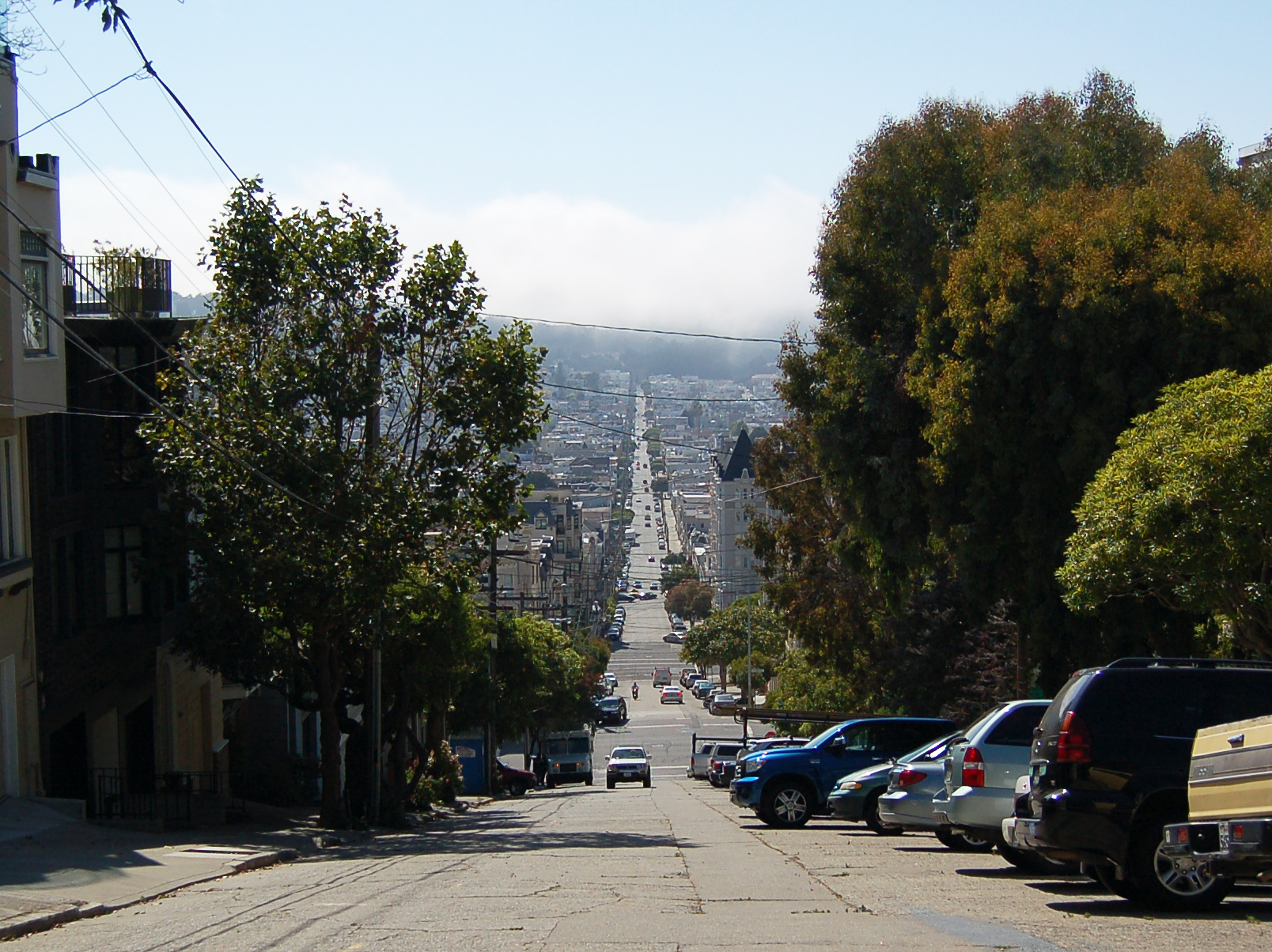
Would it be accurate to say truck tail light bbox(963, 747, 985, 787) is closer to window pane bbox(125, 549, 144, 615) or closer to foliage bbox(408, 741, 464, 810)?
window pane bbox(125, 549, 144, 615)

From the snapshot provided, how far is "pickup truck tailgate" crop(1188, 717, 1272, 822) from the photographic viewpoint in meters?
8.39

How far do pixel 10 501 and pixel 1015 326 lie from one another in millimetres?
17332

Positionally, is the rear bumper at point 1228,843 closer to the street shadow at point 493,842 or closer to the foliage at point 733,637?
the street shadow at point 493,842

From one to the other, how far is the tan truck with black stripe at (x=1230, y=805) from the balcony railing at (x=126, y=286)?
79.1 feet

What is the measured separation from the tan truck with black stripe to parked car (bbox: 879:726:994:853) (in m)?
7.66

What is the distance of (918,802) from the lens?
56.2 ft

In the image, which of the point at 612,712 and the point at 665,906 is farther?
the point at 612,712

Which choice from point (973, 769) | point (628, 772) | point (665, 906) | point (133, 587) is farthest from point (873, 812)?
point (628, 772)

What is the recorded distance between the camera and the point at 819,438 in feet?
92.5

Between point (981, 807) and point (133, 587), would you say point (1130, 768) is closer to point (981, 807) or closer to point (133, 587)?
point (981, 807)

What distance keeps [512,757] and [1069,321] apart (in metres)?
74.7

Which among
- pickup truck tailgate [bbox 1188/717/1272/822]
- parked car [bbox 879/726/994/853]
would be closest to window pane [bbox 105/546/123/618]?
parked car [bbox 879/726/994/853]

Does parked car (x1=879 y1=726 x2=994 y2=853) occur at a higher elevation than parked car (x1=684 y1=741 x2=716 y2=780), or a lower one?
higher

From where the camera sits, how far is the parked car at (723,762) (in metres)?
44.2
